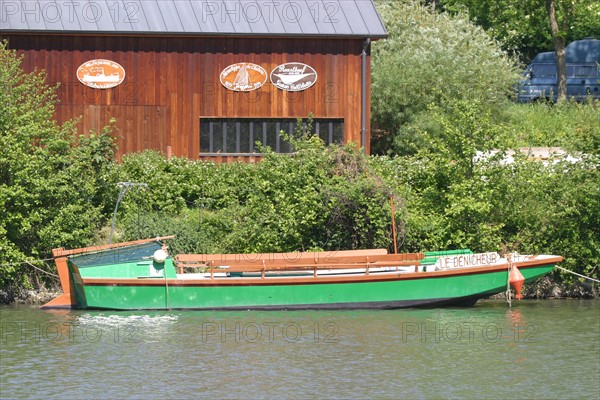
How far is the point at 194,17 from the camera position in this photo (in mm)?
35656

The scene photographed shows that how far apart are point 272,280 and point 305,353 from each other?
4.66m

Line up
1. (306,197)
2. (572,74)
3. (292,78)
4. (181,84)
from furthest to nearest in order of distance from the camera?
(572,74), (292,78), (181,84), (306,197)

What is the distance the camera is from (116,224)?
31797mm

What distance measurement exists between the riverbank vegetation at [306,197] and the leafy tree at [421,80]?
546 cm

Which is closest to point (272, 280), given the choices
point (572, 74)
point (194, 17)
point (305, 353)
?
point (305, 353)

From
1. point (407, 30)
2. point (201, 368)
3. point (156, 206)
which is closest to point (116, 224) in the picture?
point (156, 206)

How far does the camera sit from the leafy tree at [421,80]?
3894 cm

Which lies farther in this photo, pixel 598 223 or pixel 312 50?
pixel 312 50

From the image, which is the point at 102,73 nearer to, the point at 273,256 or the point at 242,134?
the point at 242,134

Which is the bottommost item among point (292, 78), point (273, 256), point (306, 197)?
point (273, 256)

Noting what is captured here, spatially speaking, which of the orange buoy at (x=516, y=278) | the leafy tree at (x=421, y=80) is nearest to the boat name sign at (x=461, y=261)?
the orange buoy at (x=516, y=278)

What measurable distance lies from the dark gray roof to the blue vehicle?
15.6 meters

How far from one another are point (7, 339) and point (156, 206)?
818 centimetres

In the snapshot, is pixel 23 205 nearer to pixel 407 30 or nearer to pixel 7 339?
pixel 7 339
